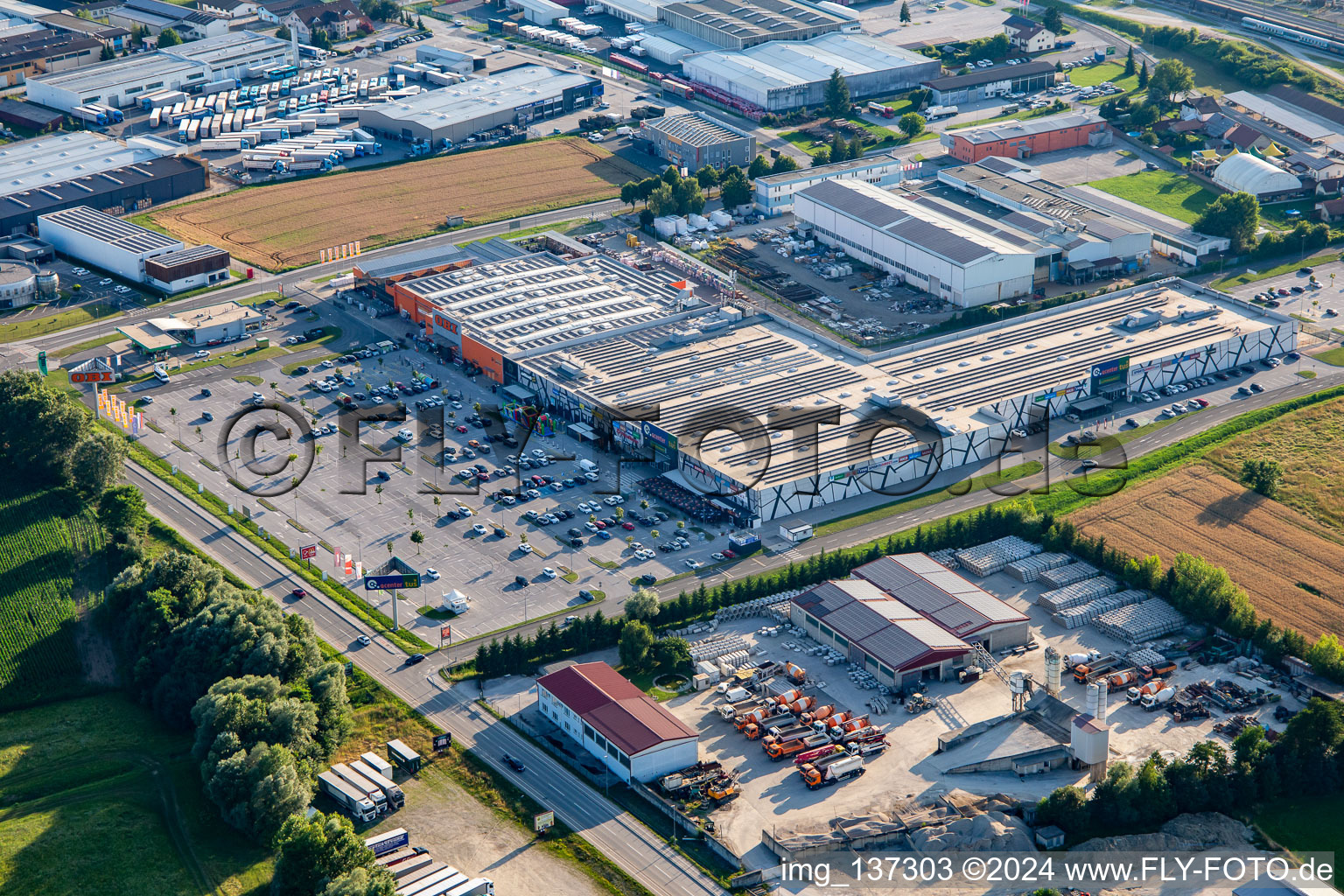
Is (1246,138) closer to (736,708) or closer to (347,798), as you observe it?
(736,708)

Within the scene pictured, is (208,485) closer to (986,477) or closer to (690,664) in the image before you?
(690,664)

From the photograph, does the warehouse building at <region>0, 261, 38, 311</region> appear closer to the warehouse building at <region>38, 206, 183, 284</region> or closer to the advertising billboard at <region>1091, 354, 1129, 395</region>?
the warehouse building at <region>38, 206, 183, 284</region>

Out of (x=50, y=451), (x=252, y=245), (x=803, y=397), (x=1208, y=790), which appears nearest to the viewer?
(x=1208, y=790)

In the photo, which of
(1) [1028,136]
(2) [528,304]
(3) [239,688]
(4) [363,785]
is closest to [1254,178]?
(1) [1028,136]

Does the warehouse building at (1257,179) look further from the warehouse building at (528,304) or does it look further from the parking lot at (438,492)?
the parking lot at (438,492)

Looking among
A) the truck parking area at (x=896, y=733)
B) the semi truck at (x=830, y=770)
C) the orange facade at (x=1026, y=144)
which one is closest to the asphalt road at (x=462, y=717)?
the truck parking area at (x=896, y=733)

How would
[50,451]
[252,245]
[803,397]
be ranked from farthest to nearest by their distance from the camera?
[252,245], [803,397], [50,451]

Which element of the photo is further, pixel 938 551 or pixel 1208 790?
pixel 938 551

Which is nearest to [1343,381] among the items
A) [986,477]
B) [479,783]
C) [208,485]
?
[986,477]
